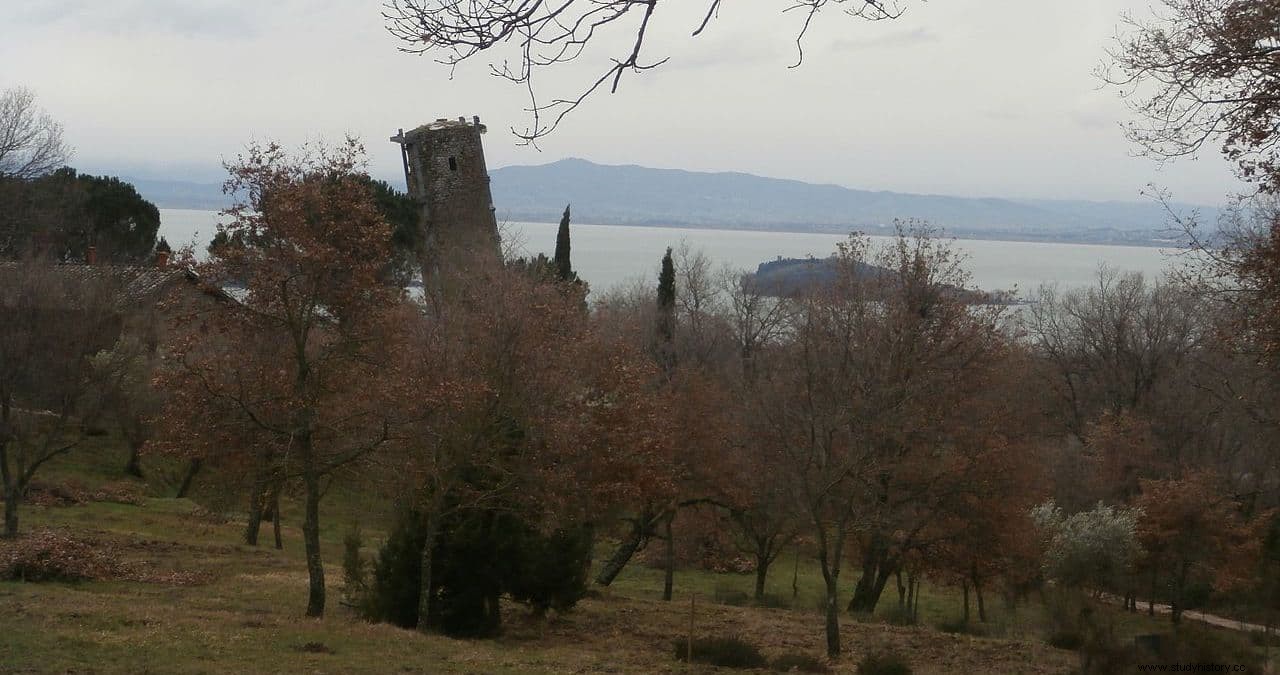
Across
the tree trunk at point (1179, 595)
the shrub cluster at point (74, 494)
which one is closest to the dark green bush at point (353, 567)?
the shrub cluster at point (74, 494)

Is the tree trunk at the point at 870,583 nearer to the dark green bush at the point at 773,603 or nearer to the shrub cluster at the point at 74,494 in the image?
the dark green bush at the point at 773,603

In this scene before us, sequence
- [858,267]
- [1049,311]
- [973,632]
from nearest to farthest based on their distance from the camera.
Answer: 1. [973,632]
2. [858,267]
3. [1049,311]

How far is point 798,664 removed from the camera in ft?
58.8

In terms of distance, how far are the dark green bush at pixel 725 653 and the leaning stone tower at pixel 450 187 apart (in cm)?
2352

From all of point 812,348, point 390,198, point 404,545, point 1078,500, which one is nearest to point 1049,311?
point 1078,500

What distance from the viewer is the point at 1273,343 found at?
11297 millimetres

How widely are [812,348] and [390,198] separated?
3123cm

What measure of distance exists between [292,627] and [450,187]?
25912mm

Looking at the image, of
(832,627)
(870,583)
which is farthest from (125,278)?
(832,627)

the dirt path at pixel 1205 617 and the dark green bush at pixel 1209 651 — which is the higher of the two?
the dark green bush at pixel 1209 651

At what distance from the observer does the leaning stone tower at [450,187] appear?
133ft

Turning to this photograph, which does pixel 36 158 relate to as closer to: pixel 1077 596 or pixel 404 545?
pixel 404 545

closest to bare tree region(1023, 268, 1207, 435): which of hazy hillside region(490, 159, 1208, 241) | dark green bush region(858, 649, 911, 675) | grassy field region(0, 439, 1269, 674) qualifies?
grassy field region(0, 439, 1269, 674)

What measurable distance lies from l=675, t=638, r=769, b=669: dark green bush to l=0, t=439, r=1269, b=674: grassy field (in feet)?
1.55
